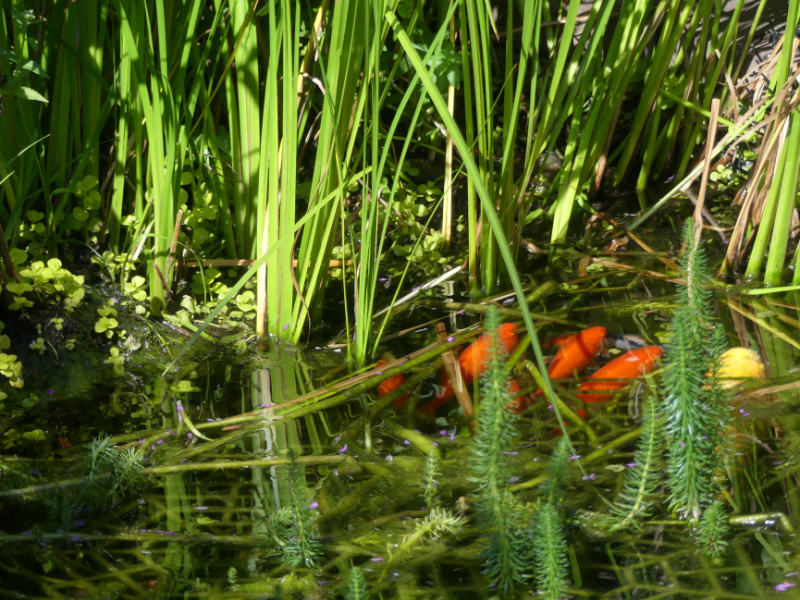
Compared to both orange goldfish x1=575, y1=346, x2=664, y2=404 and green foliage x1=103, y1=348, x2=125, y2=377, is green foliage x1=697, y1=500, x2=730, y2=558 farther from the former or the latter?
green foliage x1=103, y1=348, x2=125, y2=377

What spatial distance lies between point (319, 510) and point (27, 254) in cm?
99

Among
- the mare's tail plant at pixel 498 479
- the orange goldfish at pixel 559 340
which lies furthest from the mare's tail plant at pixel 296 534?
the orange goldfish at pixel 559 340

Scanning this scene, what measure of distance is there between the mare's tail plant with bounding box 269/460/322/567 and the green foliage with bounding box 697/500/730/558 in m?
0.51

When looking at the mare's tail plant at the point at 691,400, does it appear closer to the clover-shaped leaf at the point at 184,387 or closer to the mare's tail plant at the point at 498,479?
the mare's tail plant at the point at 498,479

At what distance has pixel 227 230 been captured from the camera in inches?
70.7

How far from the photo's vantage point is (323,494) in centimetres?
113

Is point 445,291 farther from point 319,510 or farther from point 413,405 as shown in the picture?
point 319,510

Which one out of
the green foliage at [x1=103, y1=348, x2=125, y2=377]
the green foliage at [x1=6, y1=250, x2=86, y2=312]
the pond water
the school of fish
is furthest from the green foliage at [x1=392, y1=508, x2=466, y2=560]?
the green foliage at [x1=6, y1=250, x2=86, y2=312]

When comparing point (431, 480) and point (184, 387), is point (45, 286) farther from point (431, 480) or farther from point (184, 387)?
point (431, 480)

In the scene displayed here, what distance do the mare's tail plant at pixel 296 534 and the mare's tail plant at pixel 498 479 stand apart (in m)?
0.23

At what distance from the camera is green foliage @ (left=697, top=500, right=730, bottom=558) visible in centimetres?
91

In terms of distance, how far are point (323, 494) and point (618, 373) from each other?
2.23 ft

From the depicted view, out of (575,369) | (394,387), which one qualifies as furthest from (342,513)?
(575,369)

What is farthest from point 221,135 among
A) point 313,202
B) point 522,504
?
point 522,504
